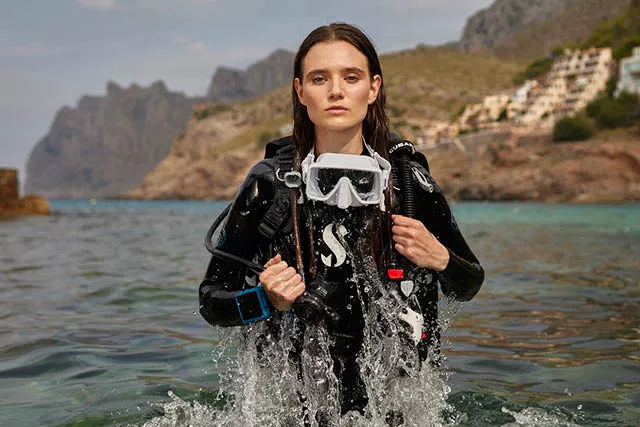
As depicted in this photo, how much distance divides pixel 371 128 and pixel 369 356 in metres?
1.18

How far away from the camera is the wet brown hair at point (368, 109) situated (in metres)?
3.15

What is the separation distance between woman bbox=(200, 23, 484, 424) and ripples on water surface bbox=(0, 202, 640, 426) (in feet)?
1.62

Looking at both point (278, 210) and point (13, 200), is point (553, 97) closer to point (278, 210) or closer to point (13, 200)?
point (13, 200)

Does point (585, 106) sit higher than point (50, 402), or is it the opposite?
point (585, 106)

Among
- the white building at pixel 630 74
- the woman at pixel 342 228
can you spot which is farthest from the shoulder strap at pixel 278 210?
the white building at pixel 630 74

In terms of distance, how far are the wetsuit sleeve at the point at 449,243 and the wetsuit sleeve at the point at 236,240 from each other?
2.61 ft

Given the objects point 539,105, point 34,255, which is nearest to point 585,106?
point 539,105

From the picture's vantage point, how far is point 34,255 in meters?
16.9

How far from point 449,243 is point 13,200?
46.3 metres

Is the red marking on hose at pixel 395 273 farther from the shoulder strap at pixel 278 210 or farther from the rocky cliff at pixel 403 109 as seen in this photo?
the rocky cliff at pixel 403 109

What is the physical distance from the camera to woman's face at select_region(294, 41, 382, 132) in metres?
3.09

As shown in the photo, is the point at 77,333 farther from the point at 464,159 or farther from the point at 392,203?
the point at 464,159

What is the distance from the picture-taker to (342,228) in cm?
316

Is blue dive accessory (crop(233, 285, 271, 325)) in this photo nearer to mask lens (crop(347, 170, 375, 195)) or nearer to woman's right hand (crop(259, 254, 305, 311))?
woman's right hand (crop(259, 254, 305, 311))
